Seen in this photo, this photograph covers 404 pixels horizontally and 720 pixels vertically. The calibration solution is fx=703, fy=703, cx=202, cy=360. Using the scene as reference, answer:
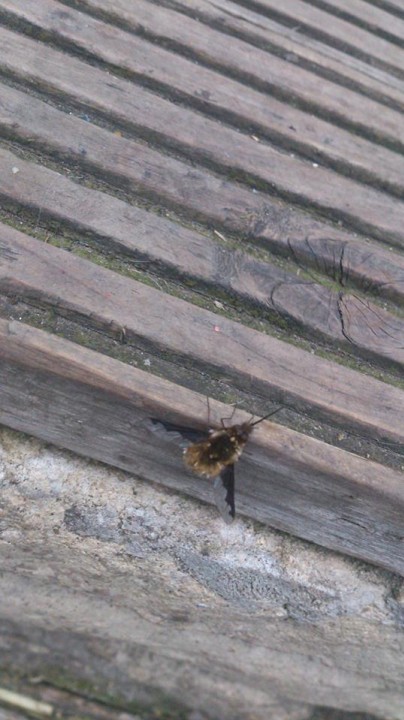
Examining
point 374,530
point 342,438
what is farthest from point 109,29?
point 374,530

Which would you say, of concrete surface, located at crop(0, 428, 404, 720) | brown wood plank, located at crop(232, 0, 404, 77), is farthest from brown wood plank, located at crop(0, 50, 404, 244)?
concrete surface, located at crop(0, 428, 404, 720)

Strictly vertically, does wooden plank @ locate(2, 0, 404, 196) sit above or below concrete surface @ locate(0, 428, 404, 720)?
above

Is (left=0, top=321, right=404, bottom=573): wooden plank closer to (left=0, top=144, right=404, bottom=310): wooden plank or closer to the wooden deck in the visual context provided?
the wooden deck

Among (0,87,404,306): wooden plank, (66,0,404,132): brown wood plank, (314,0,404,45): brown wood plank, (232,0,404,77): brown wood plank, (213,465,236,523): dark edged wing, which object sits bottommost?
(213,465,236,523): dark edged wing

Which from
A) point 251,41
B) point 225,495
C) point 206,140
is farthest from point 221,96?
point 225,495

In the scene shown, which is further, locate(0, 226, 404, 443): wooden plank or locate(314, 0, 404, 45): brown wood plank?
locate(314, 0, 404, 45): brown wood plank

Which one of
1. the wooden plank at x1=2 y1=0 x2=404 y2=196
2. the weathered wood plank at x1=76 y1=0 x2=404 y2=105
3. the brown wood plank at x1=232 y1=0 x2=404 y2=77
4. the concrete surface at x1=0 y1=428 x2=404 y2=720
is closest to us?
the concrete surface at x1=0 y1=428 x2=404 y2=720

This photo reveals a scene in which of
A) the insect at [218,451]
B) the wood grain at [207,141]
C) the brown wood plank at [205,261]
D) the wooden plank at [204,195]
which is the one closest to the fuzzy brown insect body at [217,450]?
the insect at [218,451]

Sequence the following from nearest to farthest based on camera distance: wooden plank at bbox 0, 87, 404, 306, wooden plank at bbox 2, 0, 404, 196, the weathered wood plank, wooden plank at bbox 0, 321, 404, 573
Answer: wooden plank at bbox 0, 321, 404, 573
wooden plank at bbox 0, 87, 404, 306
wooden plank at bbox 2, 0, 404, 196
the weathered wood plank
